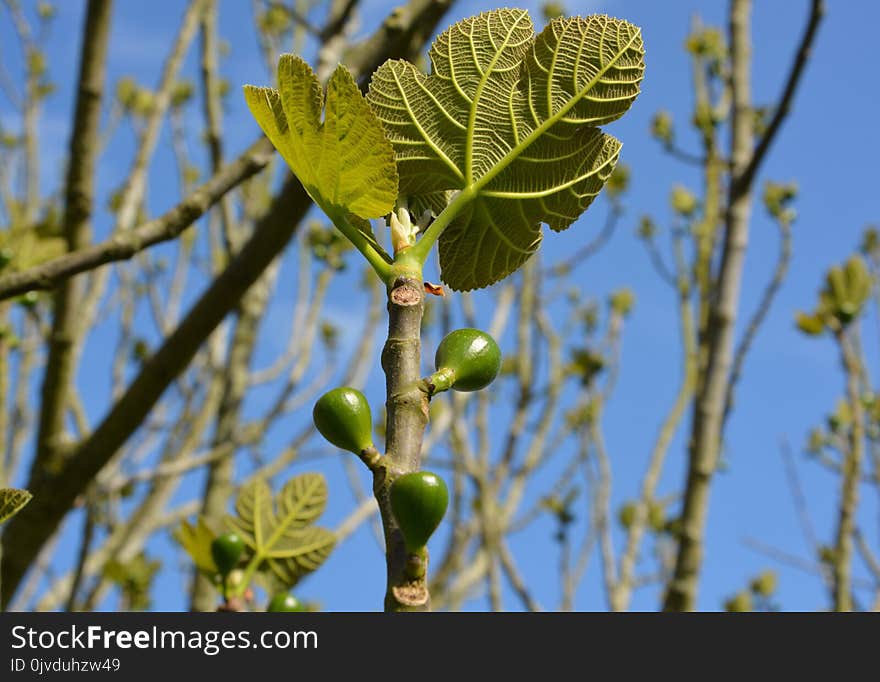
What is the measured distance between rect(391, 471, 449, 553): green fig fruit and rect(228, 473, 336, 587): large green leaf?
31.9 inches

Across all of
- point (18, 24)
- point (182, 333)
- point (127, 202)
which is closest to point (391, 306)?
point (182, 333)

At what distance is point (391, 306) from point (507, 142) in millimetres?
222

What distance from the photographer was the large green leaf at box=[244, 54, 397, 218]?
2.44 ft

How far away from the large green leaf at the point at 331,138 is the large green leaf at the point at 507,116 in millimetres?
72

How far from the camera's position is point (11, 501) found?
73 centimetres

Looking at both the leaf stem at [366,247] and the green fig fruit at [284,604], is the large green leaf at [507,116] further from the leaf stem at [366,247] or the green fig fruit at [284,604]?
the green fig fruit at [284,604]

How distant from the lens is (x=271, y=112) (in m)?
0.77

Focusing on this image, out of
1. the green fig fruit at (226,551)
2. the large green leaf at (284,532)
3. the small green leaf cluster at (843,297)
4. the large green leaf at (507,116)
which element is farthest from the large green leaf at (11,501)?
the small green leaf cluster at (843,297)

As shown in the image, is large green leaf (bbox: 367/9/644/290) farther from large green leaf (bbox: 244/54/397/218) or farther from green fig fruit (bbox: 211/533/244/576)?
green fig fruit (bbox: 211/533/244/576)

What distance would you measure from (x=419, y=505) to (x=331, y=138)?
0.32 metres

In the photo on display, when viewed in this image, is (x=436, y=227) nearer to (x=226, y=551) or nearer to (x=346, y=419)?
(x=346, y=419)

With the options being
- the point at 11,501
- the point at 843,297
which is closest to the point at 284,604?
the point at 11,501

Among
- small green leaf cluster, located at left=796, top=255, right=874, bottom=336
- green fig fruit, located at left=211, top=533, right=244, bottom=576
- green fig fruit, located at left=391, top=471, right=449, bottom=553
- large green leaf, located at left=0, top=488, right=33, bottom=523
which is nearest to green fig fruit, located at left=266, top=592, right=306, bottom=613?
green fig fruit, located at left=211, top=533, right=244, bottom=576
